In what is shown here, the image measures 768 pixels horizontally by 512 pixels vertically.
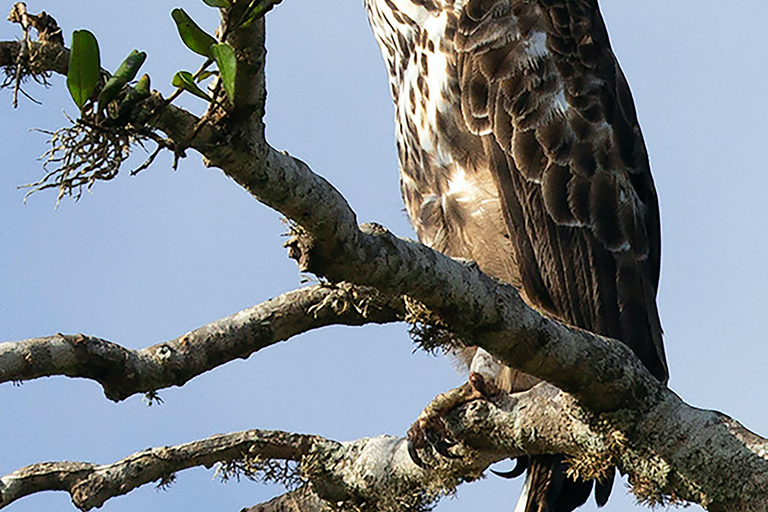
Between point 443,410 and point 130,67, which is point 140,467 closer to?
point 443,410

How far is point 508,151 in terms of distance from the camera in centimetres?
422

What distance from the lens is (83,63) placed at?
203cm

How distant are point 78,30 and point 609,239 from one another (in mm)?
2765

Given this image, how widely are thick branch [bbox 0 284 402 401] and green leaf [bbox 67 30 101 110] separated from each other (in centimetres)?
101

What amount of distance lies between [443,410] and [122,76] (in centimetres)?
194

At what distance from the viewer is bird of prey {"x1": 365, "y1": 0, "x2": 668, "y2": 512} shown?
4.13m

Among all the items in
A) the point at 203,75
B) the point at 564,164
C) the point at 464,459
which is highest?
the point at 564,164

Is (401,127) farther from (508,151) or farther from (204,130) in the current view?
(204,130)

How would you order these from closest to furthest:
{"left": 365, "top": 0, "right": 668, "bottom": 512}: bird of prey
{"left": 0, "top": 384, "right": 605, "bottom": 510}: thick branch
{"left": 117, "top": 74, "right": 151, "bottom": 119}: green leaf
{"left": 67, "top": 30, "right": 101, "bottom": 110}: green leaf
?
{"left": 67, "top": 30, "right": 101, "bottom": 110}: green leaf < {"left": 117, "top": 74, "right": 151, "bottom": 119}: green leaf < {"left": 0, "top": 384, "right": 605, "bottom": 510}: thick branch < {"left": 365, "top": 0, "right": 668, "bottom": 512}: bird of prey

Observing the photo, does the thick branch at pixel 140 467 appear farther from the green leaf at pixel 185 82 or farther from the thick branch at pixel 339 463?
the green leaf at pixel 185 82

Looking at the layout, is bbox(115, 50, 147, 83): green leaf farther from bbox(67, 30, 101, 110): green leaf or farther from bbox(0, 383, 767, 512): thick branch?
bbox(0, 383, 767, 512): thick branch

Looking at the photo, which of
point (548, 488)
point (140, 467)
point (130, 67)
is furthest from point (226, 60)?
point (548, 488)

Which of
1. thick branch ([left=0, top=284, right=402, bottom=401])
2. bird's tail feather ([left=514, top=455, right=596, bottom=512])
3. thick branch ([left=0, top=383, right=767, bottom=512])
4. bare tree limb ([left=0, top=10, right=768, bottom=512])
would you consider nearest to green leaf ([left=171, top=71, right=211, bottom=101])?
bare tree limb ([left=0, top=10, right=768, bottom=512])

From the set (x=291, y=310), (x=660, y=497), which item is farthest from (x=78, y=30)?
(x=660, y=497)
